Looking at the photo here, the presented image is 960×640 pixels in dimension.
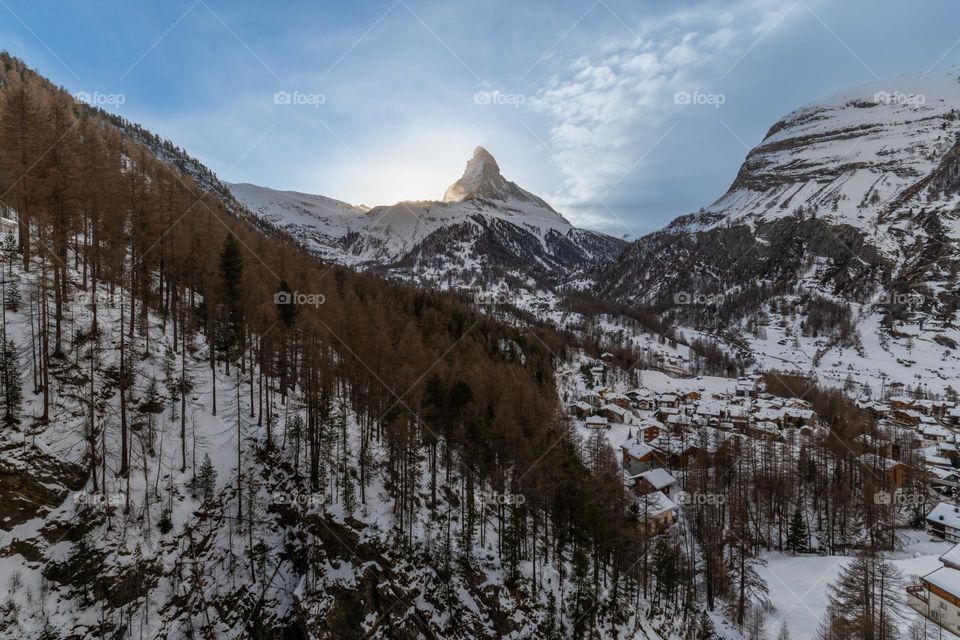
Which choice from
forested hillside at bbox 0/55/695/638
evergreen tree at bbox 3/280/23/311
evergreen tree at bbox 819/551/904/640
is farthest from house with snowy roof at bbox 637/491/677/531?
evergreen tree at bbox 3/280/23/311

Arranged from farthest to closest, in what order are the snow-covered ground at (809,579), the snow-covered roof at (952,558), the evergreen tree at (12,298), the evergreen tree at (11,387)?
the snow-covered roof at (952,558), the snow-covered ground at (809,579), the evergreen tree at (12,298), the evergreen tree at (11,387)

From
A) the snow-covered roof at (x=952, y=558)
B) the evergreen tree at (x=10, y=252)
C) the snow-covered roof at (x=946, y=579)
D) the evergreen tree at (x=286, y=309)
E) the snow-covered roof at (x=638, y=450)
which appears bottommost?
the snow-covered roof at (x=952, y=558)

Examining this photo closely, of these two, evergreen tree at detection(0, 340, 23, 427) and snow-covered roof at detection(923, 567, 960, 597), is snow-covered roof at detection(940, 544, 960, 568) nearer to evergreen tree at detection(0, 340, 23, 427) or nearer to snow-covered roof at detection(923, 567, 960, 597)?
snow-covered roof at detection(923, 567, 960, 597)

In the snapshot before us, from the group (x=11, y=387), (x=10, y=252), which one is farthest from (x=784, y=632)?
(x=10, y=252)

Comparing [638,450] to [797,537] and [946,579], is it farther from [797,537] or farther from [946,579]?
[946,579]

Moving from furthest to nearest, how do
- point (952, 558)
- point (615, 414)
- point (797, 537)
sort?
1. point (615, 414)
2. point (797, 537)
3. point (952, 558)

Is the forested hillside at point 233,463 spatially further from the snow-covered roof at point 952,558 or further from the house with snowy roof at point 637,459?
the snow-covered roof at point 952,558

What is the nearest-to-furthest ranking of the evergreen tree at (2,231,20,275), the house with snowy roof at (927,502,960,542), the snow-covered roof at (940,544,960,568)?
the evergreen tree at (2,231,20,275) < the snow-covered roof at (940,544,960,568) < the house with snowy roof at (927,502,960,542)

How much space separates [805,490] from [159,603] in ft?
231

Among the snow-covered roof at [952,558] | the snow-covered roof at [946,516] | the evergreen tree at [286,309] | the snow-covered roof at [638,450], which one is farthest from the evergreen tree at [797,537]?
the evergreen tree at [286,309]

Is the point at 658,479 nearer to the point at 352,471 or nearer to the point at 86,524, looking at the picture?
the point at 352,471

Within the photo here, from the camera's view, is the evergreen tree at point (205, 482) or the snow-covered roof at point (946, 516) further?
the snow-covered roof at point (946, 516)

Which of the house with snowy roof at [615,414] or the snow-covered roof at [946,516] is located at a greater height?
the house with snowy roof at [615,414]

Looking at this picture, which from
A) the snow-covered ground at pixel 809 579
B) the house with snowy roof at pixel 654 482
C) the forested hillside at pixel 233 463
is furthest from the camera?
the house with snowy roof at pixel 654 482
